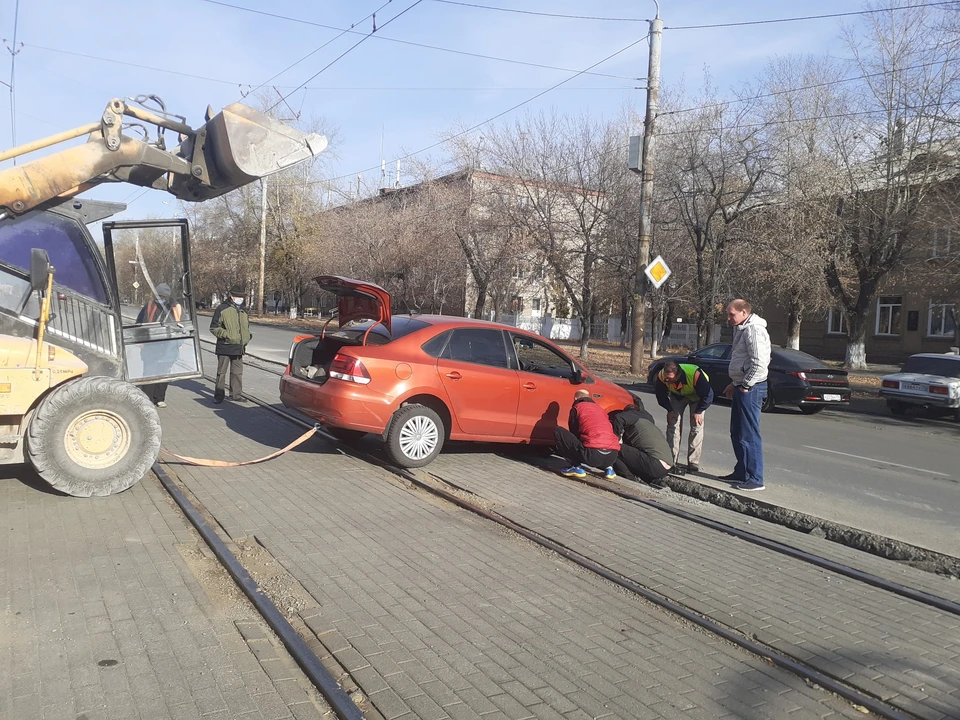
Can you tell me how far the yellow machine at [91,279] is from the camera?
6.35 m

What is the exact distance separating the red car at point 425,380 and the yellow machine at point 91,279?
180cm

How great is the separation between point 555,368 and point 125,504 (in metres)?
4.93

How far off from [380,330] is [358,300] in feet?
2.42

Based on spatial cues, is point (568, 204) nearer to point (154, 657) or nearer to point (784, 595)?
point (784, 595)

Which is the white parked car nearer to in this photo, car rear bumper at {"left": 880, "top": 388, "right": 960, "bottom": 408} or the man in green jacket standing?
car rear bumper at {"left": 880, "top": 388, "right": 960, "bottom": 408}

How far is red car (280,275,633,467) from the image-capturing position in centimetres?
814

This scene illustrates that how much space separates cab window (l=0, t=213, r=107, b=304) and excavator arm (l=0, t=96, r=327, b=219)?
139mm

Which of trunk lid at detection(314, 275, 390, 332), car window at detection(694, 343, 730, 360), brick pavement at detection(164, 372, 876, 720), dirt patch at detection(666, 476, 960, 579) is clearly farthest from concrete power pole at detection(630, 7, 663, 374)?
brick pavement at detection(164, 372, 876, 720)

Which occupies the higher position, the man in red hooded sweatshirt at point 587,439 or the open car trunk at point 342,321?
the open car trunk at point 342,321

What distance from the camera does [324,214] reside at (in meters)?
45.8

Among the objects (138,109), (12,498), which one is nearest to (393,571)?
(12,498)

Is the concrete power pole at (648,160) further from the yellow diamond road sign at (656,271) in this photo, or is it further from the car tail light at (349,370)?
the car tail light at (349,370)

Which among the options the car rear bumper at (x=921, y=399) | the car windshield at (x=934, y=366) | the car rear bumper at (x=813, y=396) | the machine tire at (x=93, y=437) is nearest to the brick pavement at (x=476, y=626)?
the machine tire at (x=93, y=437)

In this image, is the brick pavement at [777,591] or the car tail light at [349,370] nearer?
the brick pavement at [777,591]
